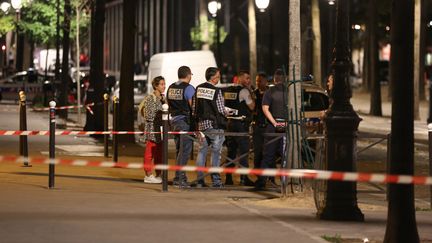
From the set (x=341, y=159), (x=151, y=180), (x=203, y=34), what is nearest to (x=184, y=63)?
(x=151, y=180)

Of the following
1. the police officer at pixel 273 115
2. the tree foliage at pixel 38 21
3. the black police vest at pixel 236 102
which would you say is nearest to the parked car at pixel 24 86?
the tree foliage at pixel 38 21

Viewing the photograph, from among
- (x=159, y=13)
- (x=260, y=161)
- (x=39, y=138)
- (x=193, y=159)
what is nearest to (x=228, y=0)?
(x=159, y=13)

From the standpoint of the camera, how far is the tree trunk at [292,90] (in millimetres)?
16141

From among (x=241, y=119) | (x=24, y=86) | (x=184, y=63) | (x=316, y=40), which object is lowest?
(x=241, y=119)

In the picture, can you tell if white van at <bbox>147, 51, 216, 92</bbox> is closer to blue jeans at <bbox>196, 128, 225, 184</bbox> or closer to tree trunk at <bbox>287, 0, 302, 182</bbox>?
blue jeans at <bbox>196, 128, 225, 184</bbox>

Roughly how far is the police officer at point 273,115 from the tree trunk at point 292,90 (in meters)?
0.85

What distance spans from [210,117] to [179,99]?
82 cm

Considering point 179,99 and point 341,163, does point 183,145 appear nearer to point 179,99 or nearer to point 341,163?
point 179,99

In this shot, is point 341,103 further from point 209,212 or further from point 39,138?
point 39,138

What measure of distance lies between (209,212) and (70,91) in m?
40.7

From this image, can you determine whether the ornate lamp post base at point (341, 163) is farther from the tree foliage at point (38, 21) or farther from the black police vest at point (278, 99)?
the tree foliage at point (38, 21)

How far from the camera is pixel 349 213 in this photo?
13.6 meters

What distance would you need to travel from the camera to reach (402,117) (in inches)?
426

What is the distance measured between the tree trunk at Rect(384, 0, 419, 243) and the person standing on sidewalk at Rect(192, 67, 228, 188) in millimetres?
6494
